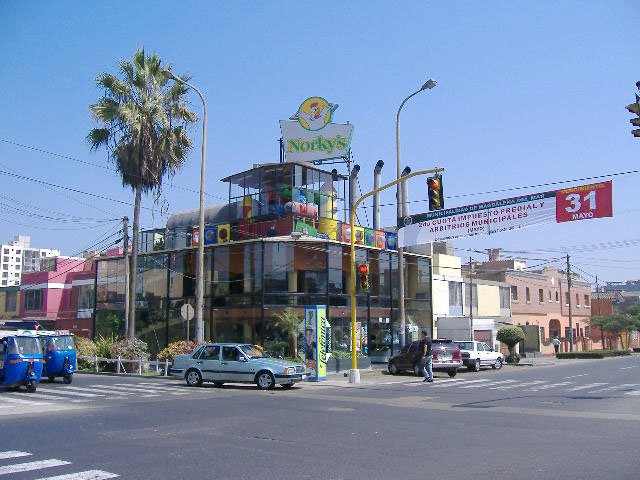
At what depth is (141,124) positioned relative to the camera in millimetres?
30203

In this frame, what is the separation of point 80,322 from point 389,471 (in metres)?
44.5

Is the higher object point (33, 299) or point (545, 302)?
point (33, 299)

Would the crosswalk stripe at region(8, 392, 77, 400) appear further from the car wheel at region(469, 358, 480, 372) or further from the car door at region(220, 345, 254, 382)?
the car wheel at region(469, 358, 480, 372)

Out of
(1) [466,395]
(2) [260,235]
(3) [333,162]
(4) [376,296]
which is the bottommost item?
(1) [466,395]

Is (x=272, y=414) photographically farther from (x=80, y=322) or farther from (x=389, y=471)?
(x=80, y=322)

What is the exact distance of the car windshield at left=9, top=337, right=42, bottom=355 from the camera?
20.7m

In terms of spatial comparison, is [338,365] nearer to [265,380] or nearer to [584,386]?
[265,380]

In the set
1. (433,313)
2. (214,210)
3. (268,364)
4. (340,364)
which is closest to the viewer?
(268,364)

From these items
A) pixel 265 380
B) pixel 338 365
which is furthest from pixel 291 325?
pixel 265 380

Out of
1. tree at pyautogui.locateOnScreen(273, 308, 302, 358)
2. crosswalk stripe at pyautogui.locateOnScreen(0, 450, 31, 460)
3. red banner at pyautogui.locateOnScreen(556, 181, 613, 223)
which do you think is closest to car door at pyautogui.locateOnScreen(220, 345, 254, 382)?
tree at pyautogui.locateOnScreen(273, 308, 302, 358)

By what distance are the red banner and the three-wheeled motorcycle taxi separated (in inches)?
751

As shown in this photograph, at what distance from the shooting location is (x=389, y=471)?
8.91 meters

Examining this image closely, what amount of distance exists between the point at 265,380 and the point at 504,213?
38.4ft

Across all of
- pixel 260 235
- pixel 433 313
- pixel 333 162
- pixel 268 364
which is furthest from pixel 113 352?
pixel 433 313
